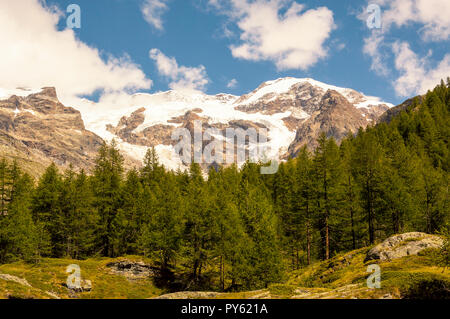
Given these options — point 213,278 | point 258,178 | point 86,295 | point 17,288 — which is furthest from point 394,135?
point 17,288

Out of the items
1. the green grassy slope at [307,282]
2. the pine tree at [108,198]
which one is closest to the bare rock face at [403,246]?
the green grassy slope at [307,282]

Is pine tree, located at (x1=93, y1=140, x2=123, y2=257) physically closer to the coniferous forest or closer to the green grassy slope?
the coniferous forest

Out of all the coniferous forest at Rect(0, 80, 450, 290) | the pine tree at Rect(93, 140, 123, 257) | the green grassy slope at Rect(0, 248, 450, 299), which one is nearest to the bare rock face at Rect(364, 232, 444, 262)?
the green grassy slope at Rect(0, 248, 450, 299)

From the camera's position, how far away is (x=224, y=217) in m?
37.4

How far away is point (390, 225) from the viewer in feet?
144

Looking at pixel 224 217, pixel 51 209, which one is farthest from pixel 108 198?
pixel 224 217

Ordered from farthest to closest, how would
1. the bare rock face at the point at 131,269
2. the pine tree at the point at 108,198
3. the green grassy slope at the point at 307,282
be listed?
the pine tree at the point at 108,198 < the bare rock face at the point at 131,269 < the green grassy slope at the point at 307,282

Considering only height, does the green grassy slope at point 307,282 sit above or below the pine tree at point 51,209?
below

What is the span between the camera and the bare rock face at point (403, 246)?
81.5ft

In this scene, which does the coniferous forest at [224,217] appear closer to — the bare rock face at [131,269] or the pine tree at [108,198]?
the pine tree at [108,198]

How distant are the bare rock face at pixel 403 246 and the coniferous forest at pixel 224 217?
8.53 meters

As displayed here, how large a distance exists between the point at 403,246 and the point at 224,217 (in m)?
19.4
